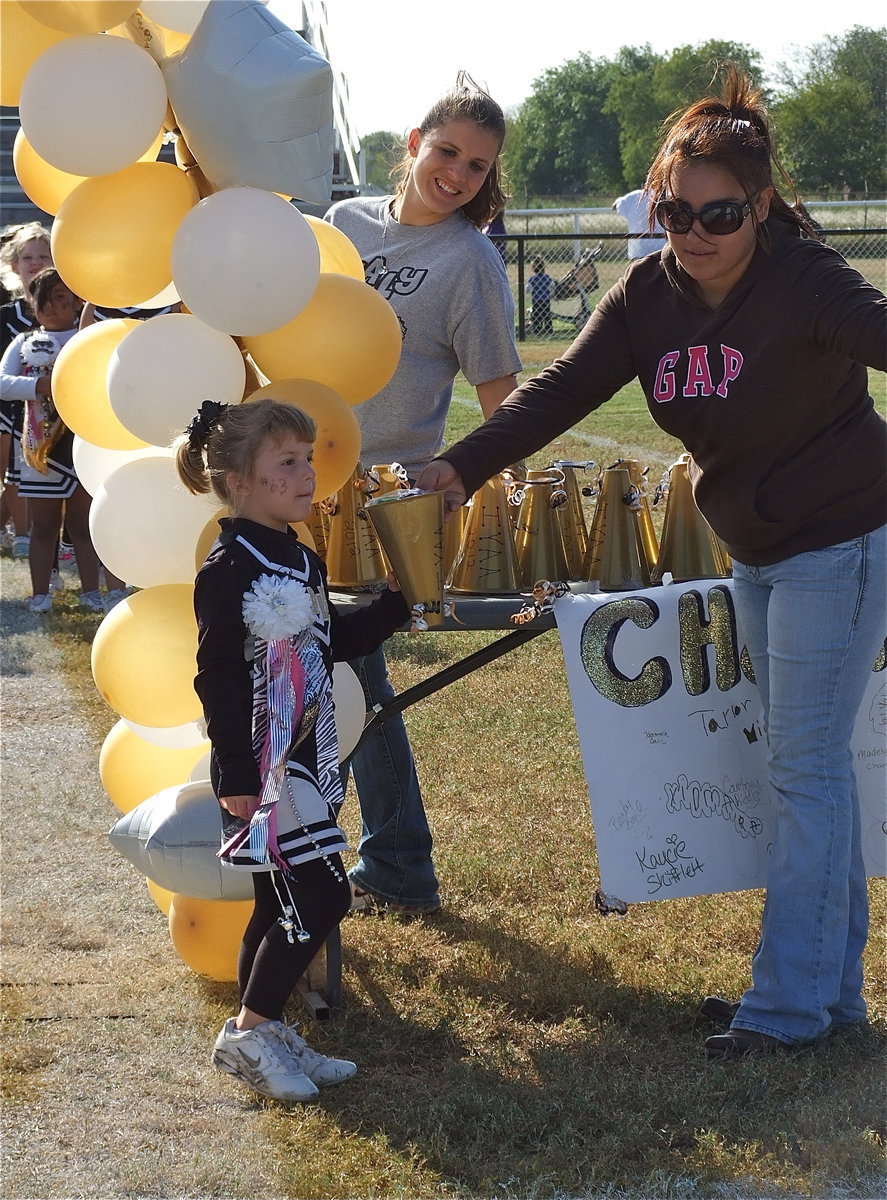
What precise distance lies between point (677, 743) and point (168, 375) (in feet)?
4.34

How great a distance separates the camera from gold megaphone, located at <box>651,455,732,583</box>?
3.10 metres

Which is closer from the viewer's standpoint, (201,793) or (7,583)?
(201,793)

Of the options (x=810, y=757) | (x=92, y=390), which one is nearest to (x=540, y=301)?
(x=92, y=390)

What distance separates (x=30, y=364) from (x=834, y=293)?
15.8ft

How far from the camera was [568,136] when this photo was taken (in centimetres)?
6069

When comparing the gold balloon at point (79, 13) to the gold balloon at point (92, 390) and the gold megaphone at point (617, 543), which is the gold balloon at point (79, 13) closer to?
the gold balloon at point (92, 390)

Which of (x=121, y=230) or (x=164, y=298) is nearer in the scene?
(x=121, y=230)

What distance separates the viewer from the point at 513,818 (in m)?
4.14

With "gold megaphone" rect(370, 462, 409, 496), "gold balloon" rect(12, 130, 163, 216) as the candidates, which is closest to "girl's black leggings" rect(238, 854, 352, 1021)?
"gold megaphone" rect(370, 462, 409, 496)

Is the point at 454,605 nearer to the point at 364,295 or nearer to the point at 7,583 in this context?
the point at 364,295

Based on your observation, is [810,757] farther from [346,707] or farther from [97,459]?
[97,459]

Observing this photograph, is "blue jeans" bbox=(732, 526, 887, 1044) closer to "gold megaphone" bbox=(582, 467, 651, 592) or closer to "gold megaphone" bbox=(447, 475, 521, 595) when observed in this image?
"gold megaphone" bbox=(582, 467, 651, 592)

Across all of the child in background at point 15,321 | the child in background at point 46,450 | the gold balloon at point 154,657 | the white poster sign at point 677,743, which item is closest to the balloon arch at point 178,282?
the gold balloon at point 154,657

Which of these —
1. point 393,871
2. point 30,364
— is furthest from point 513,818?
point 30,364
